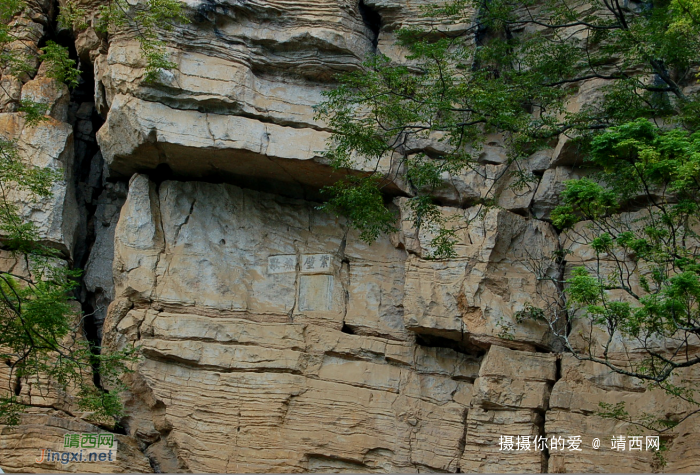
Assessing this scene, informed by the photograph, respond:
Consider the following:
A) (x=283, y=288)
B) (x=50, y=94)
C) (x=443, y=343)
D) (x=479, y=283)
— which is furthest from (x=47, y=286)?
(x=479, y=283)

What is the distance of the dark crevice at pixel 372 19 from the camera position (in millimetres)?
14109

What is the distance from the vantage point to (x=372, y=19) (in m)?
14.3

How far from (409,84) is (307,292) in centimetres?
372

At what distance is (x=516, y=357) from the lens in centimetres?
1214

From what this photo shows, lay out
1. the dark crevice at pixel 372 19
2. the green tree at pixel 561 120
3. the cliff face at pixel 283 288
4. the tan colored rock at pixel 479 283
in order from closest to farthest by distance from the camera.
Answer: the green tree at pixel 561 120, the cliff face at pixel 283 288, the tan colored rock at pixel 479 283, the dark crevice at pixel 372 19

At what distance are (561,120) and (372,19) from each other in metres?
3.71

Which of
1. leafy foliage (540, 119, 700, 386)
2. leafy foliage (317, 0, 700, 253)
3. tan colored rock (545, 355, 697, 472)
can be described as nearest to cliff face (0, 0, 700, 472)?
tan colored rock (545, 355, 697, 472)

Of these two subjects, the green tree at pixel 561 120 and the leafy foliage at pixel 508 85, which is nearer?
the green tree at pixel 561 120

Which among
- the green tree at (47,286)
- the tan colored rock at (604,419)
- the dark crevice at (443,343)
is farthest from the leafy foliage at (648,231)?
the green tree at (47,286)

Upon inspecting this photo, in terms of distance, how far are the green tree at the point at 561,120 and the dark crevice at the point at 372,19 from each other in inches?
24.0
